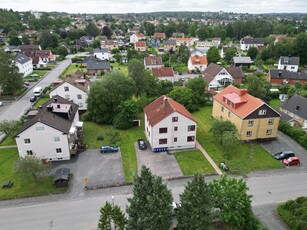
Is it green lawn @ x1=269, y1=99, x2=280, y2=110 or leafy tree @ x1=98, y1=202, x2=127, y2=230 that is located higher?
leafy tree @ x1=98, y1=202, x2=127, y2=230

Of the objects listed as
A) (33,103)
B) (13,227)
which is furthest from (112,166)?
(33,103)

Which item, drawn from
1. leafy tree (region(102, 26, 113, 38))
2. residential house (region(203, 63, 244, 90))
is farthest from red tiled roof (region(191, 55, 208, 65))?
leafy tree (region(102, 26, 113, 38))

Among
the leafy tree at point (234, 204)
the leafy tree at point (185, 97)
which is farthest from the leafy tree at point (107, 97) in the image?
the leafy tree at point (234, 204)

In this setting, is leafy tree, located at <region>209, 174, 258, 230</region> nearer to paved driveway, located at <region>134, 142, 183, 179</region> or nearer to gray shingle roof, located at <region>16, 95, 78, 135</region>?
paved driveway, located at <region>134, 142, 183, 179</region>

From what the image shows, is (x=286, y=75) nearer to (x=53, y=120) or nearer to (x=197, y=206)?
(x=53, y=120)

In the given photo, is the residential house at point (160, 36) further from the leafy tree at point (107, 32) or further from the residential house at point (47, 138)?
the residential house at point (47, 138)

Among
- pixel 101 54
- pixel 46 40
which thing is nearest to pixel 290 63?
pixel 101 54
